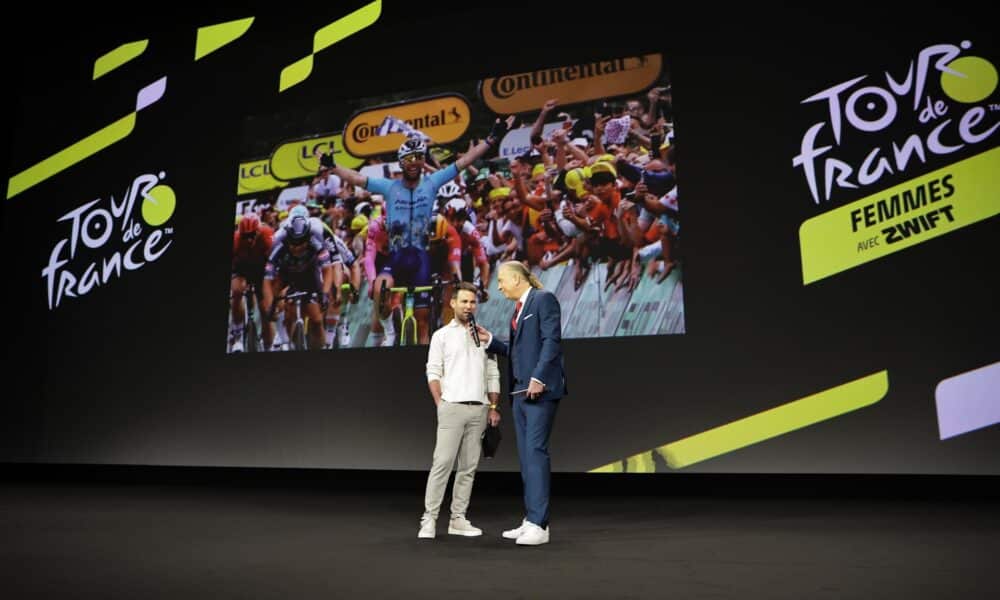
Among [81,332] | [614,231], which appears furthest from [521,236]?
[81,332]

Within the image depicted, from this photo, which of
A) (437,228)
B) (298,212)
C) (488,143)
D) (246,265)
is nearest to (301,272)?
(298,212)

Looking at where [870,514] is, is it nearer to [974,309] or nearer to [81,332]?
[974,309]

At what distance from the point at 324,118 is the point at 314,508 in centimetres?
334

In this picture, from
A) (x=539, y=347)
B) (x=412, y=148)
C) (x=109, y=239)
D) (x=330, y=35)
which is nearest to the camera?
(x=539, y=347)

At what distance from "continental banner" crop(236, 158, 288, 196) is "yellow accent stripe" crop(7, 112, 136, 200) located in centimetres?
149

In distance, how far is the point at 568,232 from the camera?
521 centimetres

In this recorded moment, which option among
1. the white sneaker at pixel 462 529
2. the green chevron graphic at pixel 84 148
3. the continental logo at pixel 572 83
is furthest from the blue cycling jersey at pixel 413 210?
the green chevron graphic at pixel 84 148

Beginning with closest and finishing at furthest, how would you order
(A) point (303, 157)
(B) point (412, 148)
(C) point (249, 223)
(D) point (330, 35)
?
(B) point (412, 148) → (A) point (303, 157) → (C) point (249, 223) → (D) point (330, 35)

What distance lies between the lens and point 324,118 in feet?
20.2

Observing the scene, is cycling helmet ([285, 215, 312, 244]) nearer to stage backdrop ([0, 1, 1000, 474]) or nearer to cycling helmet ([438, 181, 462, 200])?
stage backdrop ([0, 1, 1000, 474])

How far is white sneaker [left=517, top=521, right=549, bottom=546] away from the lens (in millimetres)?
2887

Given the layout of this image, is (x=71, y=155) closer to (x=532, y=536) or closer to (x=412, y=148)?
(x=412, y=148)

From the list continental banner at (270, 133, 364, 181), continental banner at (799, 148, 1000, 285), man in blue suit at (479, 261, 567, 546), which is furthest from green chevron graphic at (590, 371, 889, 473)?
continental banner at (270, 133, 364, 181)

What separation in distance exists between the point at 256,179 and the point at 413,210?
5.11 feet
